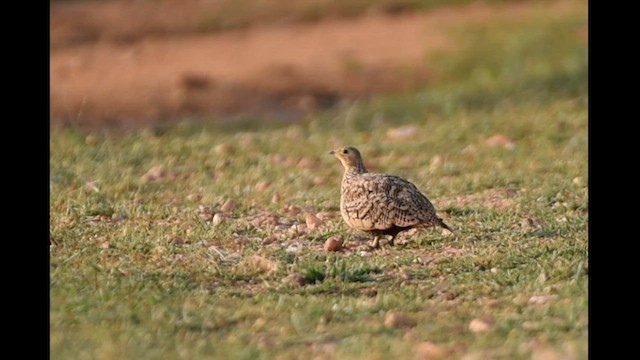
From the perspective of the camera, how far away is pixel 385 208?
7.92 meters

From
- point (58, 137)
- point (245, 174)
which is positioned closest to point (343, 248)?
point (245, 174)

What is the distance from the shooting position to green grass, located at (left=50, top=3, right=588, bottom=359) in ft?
20.3

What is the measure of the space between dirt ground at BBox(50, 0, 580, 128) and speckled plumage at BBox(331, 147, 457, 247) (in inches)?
241

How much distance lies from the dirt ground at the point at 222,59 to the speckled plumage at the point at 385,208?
613 cm

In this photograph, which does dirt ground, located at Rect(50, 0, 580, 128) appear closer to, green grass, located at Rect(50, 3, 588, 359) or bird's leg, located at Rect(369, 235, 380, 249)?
green grass, located at Rect(50, 3, 588, 359)

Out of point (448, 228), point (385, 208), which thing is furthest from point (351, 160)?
point (448, 228)

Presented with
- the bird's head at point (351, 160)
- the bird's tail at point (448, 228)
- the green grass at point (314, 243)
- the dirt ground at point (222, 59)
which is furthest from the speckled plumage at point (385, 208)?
the dirt ground at point (222, 59)

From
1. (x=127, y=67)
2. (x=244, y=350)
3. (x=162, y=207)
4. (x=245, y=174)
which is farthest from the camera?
(x=127, y=67)

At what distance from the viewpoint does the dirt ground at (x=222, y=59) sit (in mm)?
15259

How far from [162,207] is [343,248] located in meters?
1.63

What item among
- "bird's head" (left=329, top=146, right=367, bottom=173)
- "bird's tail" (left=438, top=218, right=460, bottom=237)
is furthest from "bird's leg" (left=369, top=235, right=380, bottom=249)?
"bird's head" (left=329, top=146, right=367, bottom=173)

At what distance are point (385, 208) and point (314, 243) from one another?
1.73ft

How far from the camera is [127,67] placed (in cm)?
1692
